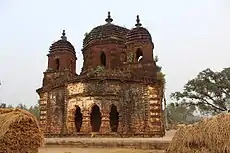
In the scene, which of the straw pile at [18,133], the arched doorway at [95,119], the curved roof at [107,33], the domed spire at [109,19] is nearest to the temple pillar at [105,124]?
the arched doorway at [95,119]

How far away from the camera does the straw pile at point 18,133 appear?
26.2 ft

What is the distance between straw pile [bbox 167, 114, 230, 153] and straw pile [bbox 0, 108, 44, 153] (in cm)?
380

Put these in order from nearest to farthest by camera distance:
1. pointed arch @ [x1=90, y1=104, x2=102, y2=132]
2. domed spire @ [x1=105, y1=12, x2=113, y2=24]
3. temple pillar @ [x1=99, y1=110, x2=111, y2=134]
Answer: temple pillar @ [x1=99, y1=110, x2=111, y2=134]
pointed arch @ [x1=90, y1=104, x2=102, y2=132]
domed spire @ [x1=105, y1=12, x2=113, y2=24]

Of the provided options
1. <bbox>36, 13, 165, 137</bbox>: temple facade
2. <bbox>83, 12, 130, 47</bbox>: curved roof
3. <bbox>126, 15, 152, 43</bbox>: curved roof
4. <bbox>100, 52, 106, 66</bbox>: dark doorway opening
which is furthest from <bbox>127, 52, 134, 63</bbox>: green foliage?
<bbox>100, 52, 106, 66</bbox>: dark doorway opening

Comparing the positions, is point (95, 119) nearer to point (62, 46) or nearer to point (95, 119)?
point (95, 119)

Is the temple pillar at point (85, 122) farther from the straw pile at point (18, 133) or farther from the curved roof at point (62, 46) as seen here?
the straw pile at point (18, 133)

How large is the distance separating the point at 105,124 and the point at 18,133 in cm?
1152

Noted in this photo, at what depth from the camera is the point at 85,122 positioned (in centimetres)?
1962

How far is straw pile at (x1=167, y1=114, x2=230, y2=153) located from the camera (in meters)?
6.85

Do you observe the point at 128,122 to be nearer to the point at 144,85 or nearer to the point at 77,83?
the point at 144,85

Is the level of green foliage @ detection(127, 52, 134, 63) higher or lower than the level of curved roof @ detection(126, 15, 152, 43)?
lower

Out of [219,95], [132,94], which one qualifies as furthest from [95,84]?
[219,95]

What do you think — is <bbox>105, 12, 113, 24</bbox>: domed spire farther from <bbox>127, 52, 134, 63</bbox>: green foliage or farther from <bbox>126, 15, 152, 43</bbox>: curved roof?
<bbox>127, 52, 134, 63</bbox>: green foliage

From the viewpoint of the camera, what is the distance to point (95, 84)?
20188 millimetres
